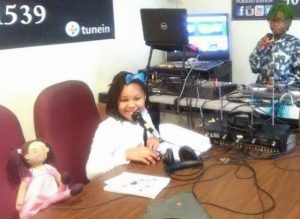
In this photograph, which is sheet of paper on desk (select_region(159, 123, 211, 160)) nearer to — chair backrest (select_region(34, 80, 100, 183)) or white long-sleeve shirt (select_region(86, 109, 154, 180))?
white long-sleeve shirt (select_region(86, 109, 154, 180))

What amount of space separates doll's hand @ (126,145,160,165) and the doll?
1.07 feet

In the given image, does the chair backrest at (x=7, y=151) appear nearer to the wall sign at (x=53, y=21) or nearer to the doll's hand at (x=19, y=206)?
the doll's hand at (x=19, y=206)

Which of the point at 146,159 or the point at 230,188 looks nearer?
the point at 230,188

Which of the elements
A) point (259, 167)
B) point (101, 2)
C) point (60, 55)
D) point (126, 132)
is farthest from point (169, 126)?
point (101, 2)

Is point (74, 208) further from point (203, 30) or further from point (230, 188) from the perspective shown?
point (203, 30)

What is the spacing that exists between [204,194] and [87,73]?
5.18ft

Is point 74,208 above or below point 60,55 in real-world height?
below

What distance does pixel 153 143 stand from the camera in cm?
173

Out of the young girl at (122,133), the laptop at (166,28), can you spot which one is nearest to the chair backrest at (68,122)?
the young girl at (122,133)

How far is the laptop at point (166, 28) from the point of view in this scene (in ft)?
7.89

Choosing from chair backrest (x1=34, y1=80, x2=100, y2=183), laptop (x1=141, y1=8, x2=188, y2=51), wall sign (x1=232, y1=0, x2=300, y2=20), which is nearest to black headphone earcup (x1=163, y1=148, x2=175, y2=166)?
chair backrest (x1=34, y1=80, x2=100, y2=183)

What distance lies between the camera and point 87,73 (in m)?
2.63

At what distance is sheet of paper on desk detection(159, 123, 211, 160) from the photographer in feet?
5.63

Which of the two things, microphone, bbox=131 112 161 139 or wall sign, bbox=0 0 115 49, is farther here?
wall sign, bbox=0 0 115 49
